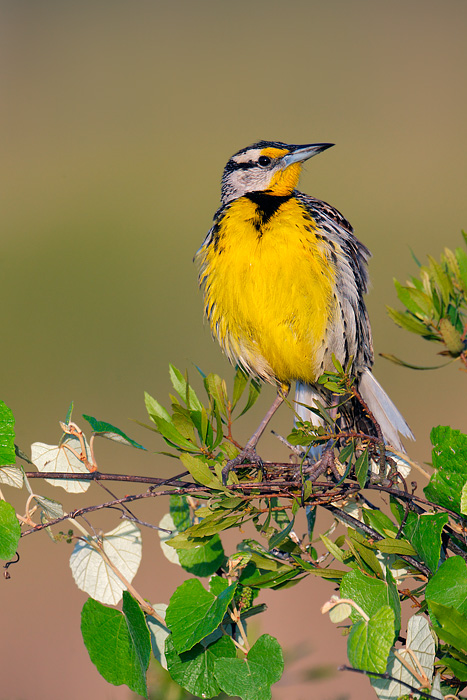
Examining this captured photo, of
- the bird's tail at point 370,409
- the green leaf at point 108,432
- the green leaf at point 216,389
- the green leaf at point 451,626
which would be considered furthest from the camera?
the bird's tail at point 370,409

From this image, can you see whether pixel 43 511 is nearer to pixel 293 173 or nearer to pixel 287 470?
pixel 287 470

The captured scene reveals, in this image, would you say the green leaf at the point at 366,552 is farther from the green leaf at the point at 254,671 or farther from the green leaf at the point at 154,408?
the green leaf at the point at 154,408

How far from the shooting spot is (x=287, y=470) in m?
1.01

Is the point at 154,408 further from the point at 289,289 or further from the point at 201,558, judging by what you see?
the point at 289,289

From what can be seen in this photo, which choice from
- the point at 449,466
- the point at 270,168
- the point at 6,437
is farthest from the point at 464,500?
the point at 270,168

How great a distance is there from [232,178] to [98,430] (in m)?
1.36

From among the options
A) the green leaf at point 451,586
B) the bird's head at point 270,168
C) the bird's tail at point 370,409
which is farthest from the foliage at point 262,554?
the bird's head at point 270,168

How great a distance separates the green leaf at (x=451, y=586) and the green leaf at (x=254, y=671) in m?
0.18

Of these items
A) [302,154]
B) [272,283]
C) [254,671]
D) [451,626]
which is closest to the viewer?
[451,626]

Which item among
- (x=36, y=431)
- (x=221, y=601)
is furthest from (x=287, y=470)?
(x=36, y=431)

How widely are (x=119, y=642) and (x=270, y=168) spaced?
1474 mm

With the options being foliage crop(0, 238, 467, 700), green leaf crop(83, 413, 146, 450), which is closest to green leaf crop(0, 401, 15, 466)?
foliage crop(0, 238, 467, 700)

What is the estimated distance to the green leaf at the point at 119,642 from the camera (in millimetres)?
814

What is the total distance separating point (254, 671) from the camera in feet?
2.54
